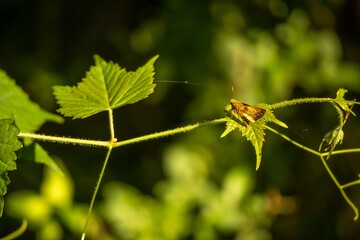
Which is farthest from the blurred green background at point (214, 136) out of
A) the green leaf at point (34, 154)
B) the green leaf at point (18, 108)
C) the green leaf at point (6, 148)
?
the green leaf at point (6, 148)

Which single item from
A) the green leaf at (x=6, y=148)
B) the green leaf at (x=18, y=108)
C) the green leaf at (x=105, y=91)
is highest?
the green leaf at (x=105, y=91)

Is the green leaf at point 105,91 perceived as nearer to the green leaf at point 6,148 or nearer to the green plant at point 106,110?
the green plant at point 106,110

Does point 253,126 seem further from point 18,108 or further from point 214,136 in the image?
point 214,136

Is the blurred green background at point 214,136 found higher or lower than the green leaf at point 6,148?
higher

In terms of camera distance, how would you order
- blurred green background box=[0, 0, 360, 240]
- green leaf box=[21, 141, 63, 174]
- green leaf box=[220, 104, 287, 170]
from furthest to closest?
blurred green background box=[0, 0, 360, 240], green leaf box=[21, 141, 63, 174], green leaf box=[220, 104, 287, 170]

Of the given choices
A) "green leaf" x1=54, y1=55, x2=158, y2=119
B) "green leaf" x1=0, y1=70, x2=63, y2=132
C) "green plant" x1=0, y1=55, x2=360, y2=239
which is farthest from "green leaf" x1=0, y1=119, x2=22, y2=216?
"green leaf" x1=0, y1=70, x2=63, y2=132

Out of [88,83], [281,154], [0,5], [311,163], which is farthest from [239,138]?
[88,83]

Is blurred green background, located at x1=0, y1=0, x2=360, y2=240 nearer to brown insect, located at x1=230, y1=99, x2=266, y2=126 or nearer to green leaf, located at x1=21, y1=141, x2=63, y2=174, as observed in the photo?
green leaf, located at x1=21, y1=141, x2=63, y2=174

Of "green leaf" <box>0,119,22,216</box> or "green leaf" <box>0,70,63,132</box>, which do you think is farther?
"green leaf" <box>0,70,63,132</box>

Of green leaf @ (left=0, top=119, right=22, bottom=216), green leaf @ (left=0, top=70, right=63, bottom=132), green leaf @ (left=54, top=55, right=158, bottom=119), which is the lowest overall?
green leaf @ (left=0, top=119, right=22, bottom=216)

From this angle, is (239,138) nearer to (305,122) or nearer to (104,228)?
(305,122)
